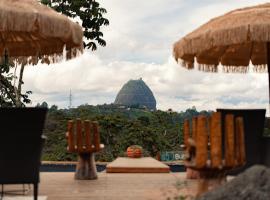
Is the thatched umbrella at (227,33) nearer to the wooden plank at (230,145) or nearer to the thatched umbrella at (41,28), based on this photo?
the thatched umbrella at (41,28)

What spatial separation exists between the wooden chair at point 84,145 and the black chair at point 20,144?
256cm

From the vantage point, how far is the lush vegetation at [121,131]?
15703 mm

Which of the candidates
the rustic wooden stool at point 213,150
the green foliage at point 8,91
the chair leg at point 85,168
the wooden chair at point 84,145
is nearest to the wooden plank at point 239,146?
the rustic wooden stool at point 213,150

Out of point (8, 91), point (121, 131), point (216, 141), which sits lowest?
point (121, 131)

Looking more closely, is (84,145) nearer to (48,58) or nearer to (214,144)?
(48,58)

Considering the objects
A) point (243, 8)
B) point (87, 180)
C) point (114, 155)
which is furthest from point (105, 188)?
point (114, 155)

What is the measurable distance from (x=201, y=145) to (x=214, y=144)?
0.39 feet

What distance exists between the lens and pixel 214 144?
466 cm

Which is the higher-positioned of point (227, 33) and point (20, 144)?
point (227, 33)

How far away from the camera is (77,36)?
596 centimetres

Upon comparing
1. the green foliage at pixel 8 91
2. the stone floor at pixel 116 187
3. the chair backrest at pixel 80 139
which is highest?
the green foliage at pixel 8 91

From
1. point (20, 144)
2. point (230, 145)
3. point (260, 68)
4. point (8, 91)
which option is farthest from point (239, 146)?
point (8, 91)

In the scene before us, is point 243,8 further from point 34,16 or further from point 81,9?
point 81,9

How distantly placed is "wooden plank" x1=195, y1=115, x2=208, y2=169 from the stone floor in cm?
110
